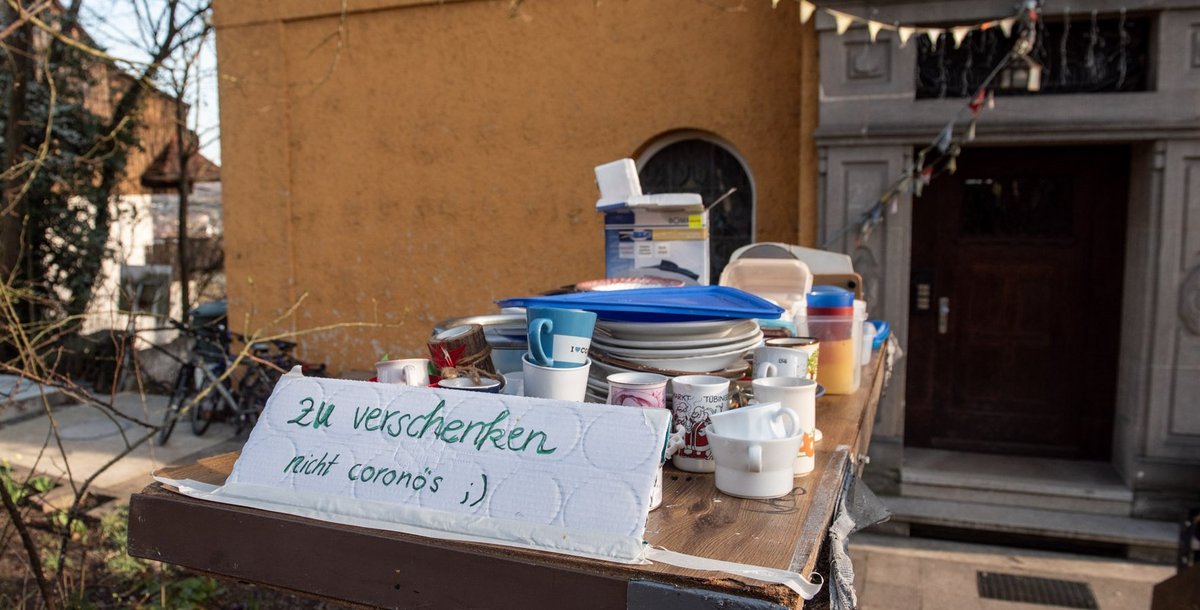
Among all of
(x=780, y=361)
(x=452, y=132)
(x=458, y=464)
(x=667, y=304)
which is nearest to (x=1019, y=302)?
(x=780, y=361)

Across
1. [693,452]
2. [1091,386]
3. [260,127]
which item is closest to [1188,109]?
[1091,386]

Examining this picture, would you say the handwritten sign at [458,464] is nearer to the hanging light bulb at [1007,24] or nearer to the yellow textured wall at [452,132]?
the yellow textured wall at [452,132]

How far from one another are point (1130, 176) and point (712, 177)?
2.67 metres

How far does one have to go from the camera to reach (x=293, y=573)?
4.46 feet

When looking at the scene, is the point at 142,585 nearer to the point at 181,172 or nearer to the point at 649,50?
the point at 649,50

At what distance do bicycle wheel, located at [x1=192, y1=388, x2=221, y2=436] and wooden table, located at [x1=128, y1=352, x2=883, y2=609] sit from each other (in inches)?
232

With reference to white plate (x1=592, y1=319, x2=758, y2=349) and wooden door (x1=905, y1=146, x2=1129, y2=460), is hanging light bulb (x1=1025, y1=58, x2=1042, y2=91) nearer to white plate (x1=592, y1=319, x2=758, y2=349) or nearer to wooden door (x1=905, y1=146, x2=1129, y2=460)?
wooden door (x1=905, y1=146, x2=1129, y2=460)

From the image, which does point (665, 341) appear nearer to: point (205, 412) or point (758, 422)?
point (758, 422)

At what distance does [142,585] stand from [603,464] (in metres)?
3.36

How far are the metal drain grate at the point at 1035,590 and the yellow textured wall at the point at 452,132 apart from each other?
2.44 metres

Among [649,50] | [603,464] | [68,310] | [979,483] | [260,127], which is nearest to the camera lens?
[603,464]

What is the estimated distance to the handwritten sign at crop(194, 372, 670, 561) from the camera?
1207 millimetres

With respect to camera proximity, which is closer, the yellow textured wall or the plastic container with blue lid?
the plastic container with blue lid

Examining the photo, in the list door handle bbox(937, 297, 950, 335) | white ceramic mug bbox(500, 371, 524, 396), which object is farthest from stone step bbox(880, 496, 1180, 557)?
white ceramic mug bbox(500, 371, 524, 396)
